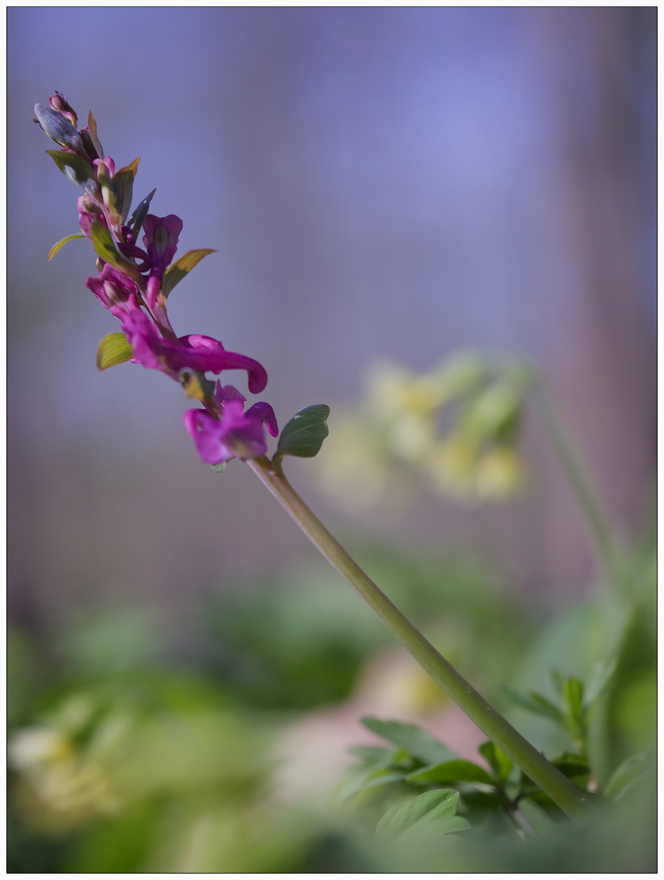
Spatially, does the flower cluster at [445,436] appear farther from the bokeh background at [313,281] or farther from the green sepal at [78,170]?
the green sepal at [78,170]

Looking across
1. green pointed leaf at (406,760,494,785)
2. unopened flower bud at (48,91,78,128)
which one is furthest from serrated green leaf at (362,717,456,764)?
unopened flower bud at (48,91,78,128)

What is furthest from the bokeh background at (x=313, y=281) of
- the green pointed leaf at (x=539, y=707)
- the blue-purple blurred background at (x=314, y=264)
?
the green pointed leaf at (x=539, y=707)

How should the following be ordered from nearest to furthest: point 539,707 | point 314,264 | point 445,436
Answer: point 539,707 < point 445,436 < point 314,264

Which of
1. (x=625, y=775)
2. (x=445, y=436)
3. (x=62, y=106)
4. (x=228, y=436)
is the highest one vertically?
(x=445, y=436)

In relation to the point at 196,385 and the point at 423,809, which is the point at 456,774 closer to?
the point at 423,809

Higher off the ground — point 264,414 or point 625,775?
point 264,414

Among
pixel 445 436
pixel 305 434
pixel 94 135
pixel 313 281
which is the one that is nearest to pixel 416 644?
pixel 305 434

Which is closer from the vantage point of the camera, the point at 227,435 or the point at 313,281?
the point at 227,435

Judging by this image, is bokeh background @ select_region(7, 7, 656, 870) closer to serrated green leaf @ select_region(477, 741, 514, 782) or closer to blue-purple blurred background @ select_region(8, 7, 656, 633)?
blue-purple blurred background @ select_region(8, 7, 656, 633)
